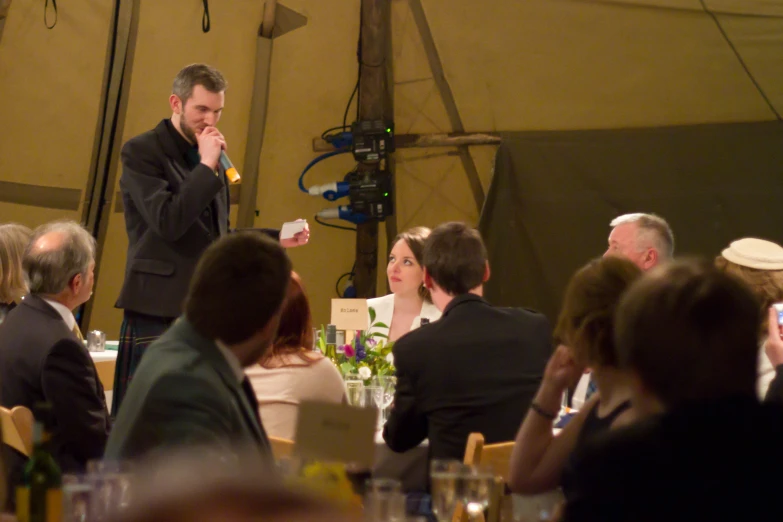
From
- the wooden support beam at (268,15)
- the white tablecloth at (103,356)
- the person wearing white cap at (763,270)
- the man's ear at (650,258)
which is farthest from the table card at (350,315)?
the wooden support beam at (268,15)

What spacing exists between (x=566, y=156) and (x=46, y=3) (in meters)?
3.42

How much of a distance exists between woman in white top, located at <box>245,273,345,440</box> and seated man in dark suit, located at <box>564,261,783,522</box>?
127 centimetres

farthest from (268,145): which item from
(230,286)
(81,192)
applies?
(230,286)

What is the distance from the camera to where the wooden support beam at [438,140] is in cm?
623

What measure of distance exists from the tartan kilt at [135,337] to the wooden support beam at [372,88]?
3.43 m

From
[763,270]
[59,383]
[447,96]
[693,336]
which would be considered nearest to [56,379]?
[59,383]

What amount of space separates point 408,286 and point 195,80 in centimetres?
144

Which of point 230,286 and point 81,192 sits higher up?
point 81,192

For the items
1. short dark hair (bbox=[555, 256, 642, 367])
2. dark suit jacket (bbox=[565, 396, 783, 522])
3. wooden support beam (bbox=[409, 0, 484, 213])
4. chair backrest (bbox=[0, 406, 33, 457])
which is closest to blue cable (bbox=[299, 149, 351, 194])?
wooden support beam (bbox=[409, 0, 484, 213])

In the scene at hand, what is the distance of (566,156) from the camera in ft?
19.5

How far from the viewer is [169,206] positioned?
2967mm

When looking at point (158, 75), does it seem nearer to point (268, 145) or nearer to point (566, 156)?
point (268, 145)

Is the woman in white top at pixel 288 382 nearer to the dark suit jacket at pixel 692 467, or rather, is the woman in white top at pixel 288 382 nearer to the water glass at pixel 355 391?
the water glass at pixel 355 391

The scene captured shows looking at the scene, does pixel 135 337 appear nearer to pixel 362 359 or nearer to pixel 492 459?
pixel 362 359
